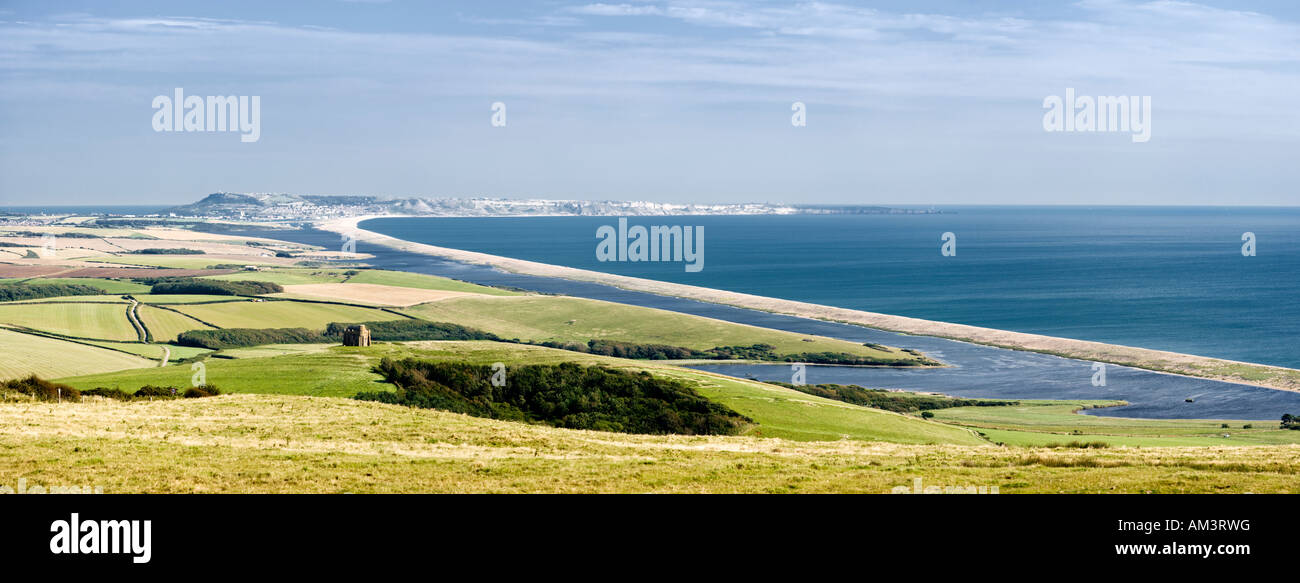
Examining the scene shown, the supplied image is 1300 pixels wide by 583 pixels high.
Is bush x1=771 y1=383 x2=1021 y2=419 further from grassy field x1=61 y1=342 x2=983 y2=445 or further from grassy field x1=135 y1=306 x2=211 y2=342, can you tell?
grassy field x1=135 y1=306 x2=211 y2=342

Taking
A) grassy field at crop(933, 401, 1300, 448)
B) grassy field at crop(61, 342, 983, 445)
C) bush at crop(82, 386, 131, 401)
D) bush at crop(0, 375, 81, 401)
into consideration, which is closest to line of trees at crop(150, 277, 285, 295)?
grassy field at crop(61, 342, 983, 445)

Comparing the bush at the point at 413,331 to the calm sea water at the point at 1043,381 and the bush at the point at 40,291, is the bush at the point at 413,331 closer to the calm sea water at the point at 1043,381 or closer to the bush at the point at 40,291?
the calm sea water at the point at 1043,381

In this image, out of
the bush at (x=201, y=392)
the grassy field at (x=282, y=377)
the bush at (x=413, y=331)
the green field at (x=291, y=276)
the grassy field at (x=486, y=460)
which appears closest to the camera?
the grassy field at (x=486, y=460)

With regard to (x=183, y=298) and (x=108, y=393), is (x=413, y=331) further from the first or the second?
(x=108, y=393)

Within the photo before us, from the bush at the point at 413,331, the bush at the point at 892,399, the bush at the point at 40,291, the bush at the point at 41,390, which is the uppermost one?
the bush at the point at 41,390

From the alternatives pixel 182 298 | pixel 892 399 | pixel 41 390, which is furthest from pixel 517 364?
pixel 182 298

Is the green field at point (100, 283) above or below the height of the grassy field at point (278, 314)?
above

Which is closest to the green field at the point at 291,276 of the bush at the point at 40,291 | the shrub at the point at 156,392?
the bush at the point at 40,291
